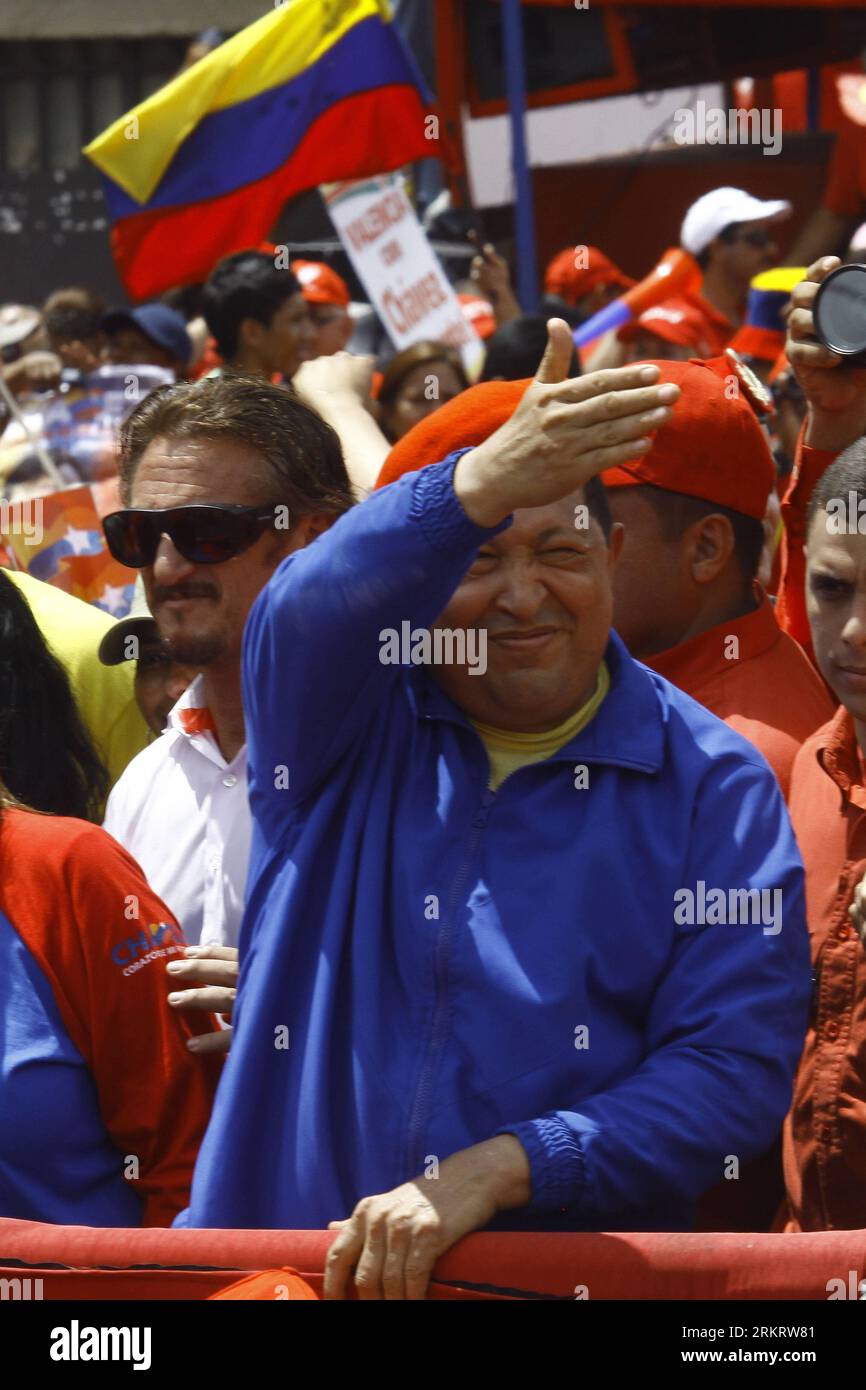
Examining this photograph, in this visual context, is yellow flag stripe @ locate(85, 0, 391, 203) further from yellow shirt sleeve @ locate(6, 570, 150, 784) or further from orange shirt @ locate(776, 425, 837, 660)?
orange shirt @ locate(776, 425, 837, 660)

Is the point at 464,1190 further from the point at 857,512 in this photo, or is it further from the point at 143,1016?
the point at 857,512

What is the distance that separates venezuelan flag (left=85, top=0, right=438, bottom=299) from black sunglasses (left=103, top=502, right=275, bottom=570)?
13.9 ft

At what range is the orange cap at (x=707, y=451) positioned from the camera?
3.28 metres

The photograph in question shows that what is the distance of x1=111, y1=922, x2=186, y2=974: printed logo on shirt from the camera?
2494 millimetres

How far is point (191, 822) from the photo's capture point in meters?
2.97

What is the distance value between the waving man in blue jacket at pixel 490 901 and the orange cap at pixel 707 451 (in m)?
0.98

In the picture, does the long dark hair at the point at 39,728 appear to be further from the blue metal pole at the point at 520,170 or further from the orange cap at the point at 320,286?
the blue metal pole at the point at 520,170

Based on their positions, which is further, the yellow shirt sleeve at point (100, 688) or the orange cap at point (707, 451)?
the yellow shirt sleeve at point (100, 688)

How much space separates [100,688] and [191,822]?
83 cm

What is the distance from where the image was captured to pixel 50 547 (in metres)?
4.78

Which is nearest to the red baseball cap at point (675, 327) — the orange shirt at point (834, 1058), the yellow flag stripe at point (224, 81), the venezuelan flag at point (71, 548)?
the yellow flag stripe at point (224, 81)

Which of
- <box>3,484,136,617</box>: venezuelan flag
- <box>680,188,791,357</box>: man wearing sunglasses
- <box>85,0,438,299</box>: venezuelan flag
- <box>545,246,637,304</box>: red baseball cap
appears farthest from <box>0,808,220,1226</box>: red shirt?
<box>545,246,637,304</box>: red baseball cap

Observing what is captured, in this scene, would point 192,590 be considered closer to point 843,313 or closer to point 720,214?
point 843,313
